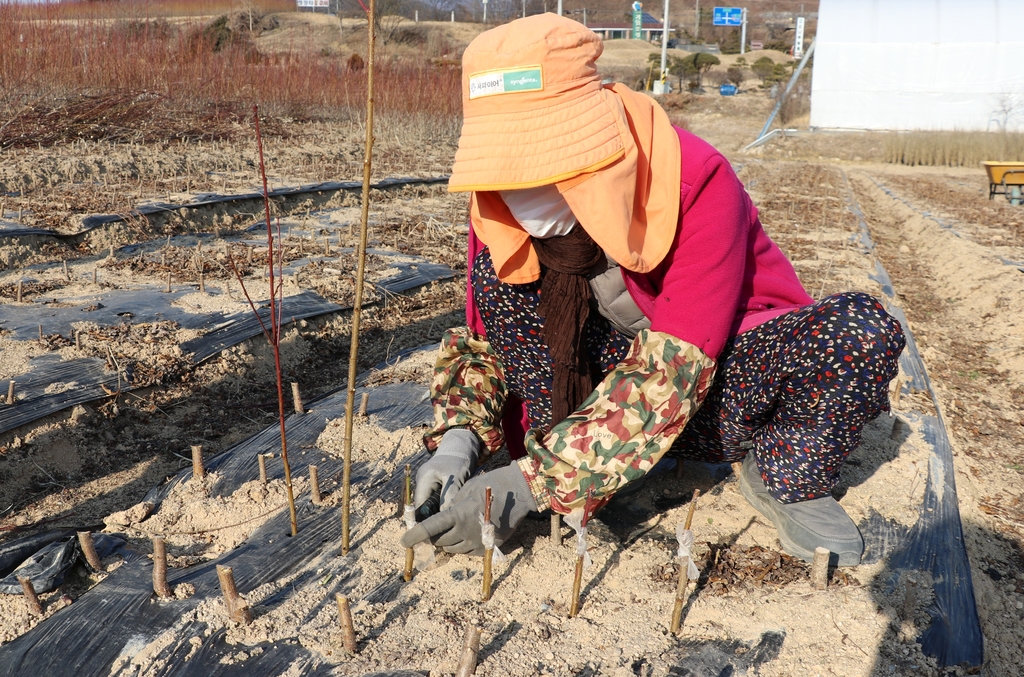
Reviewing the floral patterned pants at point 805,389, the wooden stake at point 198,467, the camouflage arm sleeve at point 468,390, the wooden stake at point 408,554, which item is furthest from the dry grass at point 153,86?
the floral patterned pants at point 805,389

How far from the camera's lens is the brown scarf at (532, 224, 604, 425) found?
4.92 ft

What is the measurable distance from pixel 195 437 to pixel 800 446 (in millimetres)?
2081

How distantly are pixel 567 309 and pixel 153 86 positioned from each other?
8938mm

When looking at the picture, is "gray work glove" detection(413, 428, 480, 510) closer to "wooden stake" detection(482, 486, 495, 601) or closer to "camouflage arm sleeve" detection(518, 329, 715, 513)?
"wooden stake" detection(482, 486, 495, 601)

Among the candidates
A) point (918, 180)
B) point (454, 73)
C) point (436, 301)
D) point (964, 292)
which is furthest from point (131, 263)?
point (918, 180)

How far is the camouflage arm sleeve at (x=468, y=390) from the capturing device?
1824 mm

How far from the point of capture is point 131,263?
12.5 ft

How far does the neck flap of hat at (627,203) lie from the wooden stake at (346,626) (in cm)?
74

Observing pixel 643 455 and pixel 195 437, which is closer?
pixel 643 455

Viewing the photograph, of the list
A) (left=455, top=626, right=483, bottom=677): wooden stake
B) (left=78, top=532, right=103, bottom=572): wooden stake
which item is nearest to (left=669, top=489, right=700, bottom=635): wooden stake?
(left=455, top=626, right=483, bottom=677): wooden stake

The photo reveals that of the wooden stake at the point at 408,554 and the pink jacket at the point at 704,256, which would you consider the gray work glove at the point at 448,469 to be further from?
the pink jacket at the point at 704,256

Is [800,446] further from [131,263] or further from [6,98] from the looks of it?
[6,98]

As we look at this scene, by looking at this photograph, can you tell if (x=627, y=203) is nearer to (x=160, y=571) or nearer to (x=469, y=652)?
(x=469, y=652)

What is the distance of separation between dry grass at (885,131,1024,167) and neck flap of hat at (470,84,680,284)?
617 inches
